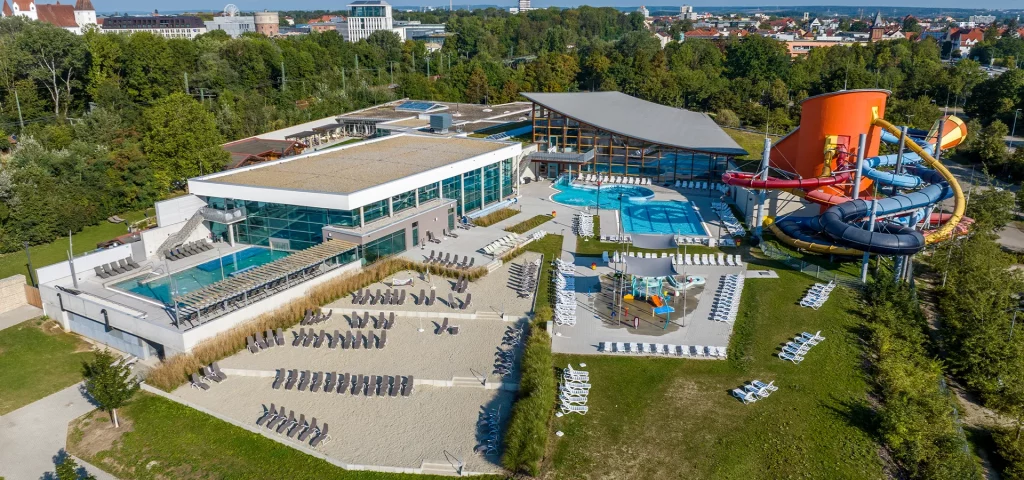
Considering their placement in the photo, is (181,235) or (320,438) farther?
(181,235)

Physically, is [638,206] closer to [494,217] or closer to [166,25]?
[494,217]

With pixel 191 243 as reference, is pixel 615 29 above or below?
above

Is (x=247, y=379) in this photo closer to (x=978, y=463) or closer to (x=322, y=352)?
(x=322, y=352)

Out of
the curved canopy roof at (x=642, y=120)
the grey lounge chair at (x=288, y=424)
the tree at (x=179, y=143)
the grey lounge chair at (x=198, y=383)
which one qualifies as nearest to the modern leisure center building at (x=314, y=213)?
the curved canopy roof at (x=642, y=120)

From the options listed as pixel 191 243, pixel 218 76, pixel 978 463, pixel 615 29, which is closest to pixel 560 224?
pixel 191 243

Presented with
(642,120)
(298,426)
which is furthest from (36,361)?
(642,120)

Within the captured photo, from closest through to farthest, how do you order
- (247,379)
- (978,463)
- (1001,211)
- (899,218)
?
(978,463) → (247,379) → (899,218) → (1001,211)
